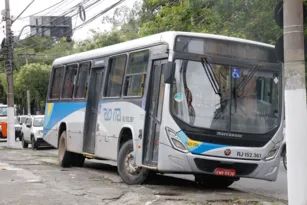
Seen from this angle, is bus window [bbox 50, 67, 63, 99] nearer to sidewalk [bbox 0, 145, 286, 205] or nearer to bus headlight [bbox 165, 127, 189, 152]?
sidewalk [bbox 0, 145, 286, 205]

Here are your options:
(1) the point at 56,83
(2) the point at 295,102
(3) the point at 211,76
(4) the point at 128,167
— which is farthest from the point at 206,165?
(1) the point at 56,83

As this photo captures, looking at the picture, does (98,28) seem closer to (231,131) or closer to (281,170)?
(281,170)

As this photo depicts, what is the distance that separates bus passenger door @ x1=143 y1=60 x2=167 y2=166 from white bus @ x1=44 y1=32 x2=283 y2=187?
19 mm

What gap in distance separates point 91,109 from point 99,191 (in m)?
4.06

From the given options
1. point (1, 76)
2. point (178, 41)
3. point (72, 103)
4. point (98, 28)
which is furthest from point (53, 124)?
point (1, 76)

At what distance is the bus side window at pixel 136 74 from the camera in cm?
1145

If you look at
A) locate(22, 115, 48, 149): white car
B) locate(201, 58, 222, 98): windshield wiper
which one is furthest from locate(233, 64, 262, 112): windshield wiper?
locate(22, 115, 48, 149): white car

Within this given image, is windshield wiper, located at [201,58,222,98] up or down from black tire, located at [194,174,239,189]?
up

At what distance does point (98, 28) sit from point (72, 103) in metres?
40.4

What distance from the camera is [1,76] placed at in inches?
2424

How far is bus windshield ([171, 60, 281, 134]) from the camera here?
33.6ft

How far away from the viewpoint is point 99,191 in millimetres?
10391

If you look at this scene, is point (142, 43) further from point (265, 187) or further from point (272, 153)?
point (265, 187)

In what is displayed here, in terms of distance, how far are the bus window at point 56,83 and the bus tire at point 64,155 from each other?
1371mm
